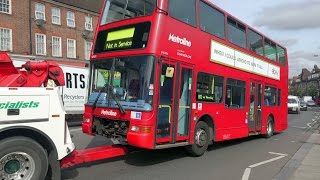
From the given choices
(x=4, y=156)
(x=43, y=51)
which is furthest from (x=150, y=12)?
(x=43, y=51)

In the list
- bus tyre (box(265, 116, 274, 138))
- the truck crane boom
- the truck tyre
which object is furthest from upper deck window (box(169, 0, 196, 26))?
bus tyre (box(265, 116, 274, 138))

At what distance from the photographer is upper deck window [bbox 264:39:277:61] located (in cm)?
1560

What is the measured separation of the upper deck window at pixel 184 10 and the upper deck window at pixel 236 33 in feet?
7.57

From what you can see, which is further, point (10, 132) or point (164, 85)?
point (164, 85)

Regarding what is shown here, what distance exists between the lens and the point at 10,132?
605 cm

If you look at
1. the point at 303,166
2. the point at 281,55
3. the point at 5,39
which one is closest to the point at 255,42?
the point at 281,55

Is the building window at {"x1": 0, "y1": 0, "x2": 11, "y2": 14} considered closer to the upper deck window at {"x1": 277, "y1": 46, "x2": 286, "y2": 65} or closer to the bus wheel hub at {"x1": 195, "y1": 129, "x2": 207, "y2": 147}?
the upper deck window at {"x1": 277, "y1": 46, "x2": 286, "y2": 65}

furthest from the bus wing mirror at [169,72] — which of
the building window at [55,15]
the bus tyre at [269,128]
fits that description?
the building window at [55,15]

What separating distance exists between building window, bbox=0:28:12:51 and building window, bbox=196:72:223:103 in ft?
90.8

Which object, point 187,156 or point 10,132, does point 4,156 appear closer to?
point 10,132

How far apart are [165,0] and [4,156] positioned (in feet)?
16.6

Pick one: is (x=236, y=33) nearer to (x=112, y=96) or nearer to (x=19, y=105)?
(x=112, y=96)

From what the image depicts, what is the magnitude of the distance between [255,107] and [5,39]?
88.0 ft

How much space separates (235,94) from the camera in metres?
12.7
